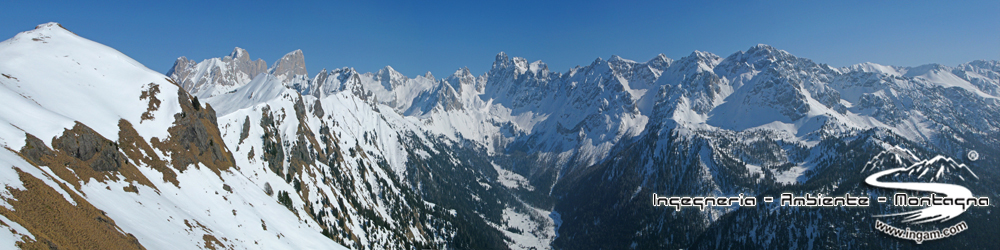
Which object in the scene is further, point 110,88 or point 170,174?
point 110,88

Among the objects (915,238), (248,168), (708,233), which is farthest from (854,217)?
(248,168)

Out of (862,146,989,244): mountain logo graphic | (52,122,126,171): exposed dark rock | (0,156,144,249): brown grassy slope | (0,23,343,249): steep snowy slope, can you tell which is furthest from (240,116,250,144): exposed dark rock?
(862,146,989,244): mountain logo graphic

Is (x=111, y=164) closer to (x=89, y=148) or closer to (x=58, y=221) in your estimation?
(x=89, y=148)

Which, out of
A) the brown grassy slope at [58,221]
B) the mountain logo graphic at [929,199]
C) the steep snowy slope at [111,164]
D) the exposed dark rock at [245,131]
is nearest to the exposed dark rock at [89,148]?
the steep snowy slope at [111,164]

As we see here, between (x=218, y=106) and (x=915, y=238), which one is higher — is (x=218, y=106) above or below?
above

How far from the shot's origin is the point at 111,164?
5650 centimetres

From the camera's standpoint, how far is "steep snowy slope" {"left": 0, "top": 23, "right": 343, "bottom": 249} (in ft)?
125

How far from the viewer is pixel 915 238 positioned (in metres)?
129

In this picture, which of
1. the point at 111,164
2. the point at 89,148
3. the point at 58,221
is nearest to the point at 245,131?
the point at 111,164

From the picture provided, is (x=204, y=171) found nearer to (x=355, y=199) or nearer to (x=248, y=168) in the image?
(x=248, y=168)

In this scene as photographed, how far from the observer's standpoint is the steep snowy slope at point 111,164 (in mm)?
38219

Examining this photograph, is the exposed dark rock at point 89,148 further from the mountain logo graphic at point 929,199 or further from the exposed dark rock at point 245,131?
the mountain logo graphic at point 929,199

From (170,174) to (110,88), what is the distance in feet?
73.5

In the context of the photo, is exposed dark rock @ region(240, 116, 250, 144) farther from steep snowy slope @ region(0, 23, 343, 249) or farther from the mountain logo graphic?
the mountain logo graphic
